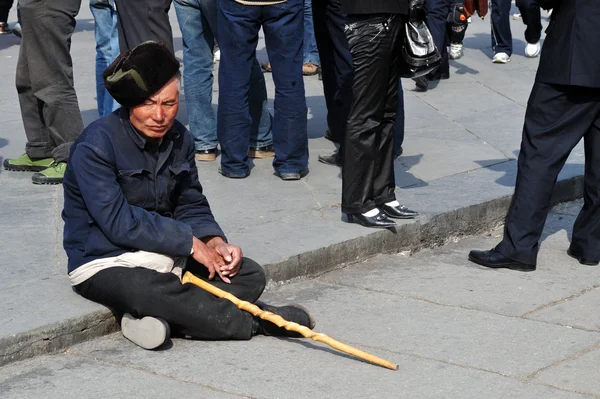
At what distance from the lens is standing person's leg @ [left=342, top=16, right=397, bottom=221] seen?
5.24 meters

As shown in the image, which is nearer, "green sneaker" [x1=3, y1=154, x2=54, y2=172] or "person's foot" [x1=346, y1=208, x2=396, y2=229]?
"person's foot" [x1=346, y1=208, x2=396, y2=229]

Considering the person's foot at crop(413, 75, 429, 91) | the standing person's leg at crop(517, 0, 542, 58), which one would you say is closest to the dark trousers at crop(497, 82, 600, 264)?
the person's foot at crop(413, 75, 429, 91)

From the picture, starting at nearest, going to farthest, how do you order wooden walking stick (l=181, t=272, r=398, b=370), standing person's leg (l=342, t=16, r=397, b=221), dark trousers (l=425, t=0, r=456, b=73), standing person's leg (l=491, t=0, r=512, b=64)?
wooden walking stick (l=181, t=272, r=398, b=370), standing person's leg (l=342, t=16, r=397, b=221), dark trousers (l=425, t=0, r=456, b=73), standing person's leg (l=491, t=0, r=512, b=64)

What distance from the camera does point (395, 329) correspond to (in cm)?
443

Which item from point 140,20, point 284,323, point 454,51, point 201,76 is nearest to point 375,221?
point 284,323

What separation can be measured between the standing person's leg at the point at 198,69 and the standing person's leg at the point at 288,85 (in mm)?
571

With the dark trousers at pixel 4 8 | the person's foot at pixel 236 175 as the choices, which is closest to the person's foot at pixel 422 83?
the person's foot at pixel 236 175

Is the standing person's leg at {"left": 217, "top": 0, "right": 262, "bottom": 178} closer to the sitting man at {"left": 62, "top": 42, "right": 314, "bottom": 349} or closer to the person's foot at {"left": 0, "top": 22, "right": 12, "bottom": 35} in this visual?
the sitting man at {"left": 62, "top": 42, "right": 314, "bottom": 349}

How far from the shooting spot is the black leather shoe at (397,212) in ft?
18.4

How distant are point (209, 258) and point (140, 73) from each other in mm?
810

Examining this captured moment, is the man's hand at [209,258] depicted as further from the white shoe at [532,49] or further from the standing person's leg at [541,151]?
the white shoe at [532,49]

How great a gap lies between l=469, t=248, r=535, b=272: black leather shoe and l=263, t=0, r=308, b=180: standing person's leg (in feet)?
4.66

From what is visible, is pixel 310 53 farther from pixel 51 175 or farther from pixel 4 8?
pixel 51 175

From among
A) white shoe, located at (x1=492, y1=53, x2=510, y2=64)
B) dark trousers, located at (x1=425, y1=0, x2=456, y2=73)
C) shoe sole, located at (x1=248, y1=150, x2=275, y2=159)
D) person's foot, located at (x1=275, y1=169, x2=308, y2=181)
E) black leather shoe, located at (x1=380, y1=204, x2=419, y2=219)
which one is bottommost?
white shoe, located at (x1=492, y1=53, x2=510, y2=64)
